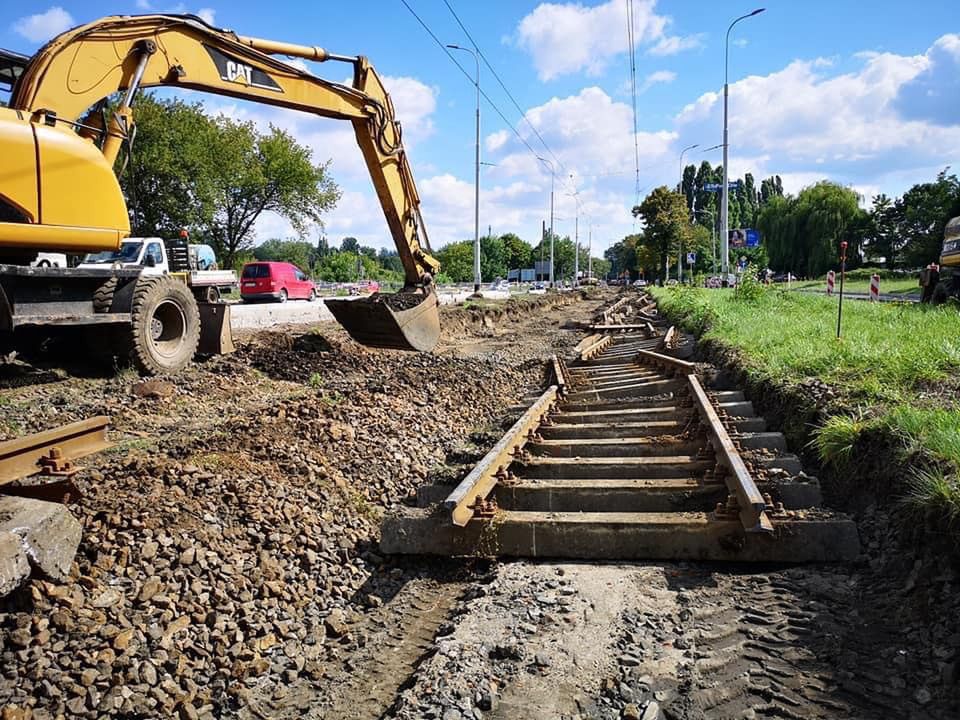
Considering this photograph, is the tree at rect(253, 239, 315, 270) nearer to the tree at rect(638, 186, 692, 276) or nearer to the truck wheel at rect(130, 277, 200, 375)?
the tree at rect(638, 186, 692, 276)

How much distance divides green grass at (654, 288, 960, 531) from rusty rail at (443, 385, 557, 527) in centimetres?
239

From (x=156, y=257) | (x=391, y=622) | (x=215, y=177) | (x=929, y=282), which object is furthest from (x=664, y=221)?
(x=391, y=622)

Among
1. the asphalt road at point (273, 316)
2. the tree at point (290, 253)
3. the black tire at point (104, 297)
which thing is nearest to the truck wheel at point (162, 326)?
the black tire at point (104, 297)

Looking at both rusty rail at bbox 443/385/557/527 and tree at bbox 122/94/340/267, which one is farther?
tree at bbox 122/94/340/267

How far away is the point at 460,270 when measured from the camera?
98.6 meters

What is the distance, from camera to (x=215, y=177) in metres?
38.6

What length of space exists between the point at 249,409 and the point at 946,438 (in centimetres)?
706

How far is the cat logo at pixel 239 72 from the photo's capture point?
9.29 meters

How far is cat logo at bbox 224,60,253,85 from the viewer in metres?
9.44

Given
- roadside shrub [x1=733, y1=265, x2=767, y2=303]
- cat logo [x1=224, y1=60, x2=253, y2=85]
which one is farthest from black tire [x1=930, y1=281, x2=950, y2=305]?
cat logo [x1=224, y1=60, x2=253, y2=85]

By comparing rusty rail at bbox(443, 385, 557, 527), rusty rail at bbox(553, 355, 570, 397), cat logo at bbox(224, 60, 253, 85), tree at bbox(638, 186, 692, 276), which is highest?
tree at bbox(638, 186, 692, 276)

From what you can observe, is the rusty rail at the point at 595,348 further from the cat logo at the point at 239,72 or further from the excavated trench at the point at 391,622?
the excavated trench at the point at 391,622

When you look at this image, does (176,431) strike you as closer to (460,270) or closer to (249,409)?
(249,409)

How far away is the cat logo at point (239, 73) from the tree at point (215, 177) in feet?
83.1
